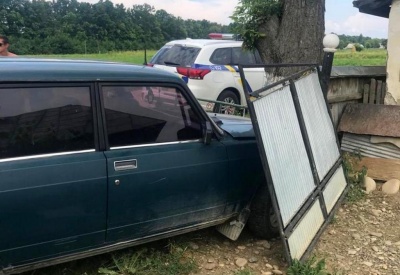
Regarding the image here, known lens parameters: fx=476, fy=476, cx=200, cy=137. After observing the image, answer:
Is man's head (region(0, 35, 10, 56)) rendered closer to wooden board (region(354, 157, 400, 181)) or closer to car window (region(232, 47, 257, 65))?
wooden board (region(354, 157, 400, 181))

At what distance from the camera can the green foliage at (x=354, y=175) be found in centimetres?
553

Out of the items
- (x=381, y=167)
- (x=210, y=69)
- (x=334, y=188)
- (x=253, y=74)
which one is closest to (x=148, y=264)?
(x=334, y=188)

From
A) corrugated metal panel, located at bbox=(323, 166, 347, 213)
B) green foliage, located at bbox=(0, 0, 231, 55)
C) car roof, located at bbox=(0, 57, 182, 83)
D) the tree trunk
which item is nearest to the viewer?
car roof, located at bbox=(0, 57, 182, 83)

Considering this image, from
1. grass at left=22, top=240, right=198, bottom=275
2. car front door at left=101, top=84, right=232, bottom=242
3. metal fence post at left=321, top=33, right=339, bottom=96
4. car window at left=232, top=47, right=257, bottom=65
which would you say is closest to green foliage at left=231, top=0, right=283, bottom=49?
metal fence post at left=321, top=33, right=339, bottom=96

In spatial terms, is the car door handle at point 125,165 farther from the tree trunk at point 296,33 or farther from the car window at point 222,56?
the car window at point 222,56

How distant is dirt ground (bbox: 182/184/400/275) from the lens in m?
4.01

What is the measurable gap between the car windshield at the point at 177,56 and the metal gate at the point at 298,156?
5.19m

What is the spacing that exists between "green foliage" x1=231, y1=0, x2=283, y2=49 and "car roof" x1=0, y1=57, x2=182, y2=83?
2.93m

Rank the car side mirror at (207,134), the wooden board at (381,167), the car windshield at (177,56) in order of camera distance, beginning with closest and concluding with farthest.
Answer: the car side mirror at (207,134) < the wooden board at (381,167) < the car windshield at (177,56)

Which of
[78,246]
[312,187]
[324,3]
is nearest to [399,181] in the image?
[312,187]

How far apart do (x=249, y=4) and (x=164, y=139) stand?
11.1 ft

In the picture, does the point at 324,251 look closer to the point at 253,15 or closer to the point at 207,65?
the point at 253,15

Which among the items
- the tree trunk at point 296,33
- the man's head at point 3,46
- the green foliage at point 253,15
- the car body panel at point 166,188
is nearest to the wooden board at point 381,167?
the tree trunk at point 296,33

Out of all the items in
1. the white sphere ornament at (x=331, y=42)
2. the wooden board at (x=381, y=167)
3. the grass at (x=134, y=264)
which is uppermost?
the white sphere ornament at (x=331, y=42)
